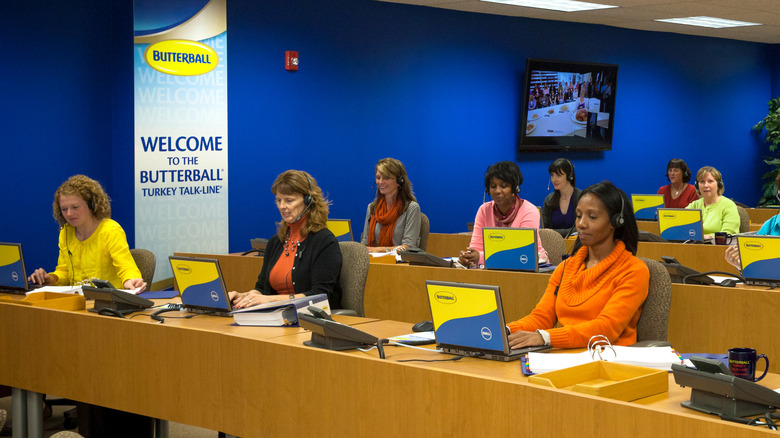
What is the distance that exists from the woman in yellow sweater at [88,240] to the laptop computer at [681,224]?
3525 millimetres

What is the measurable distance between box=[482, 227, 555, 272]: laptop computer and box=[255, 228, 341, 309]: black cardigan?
968 mm

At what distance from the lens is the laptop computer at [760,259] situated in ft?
13.5

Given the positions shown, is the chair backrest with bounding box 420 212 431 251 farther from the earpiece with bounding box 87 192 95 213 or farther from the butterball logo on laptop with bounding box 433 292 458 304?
the butterball logo on laptop with bounding box 433 292 458 304

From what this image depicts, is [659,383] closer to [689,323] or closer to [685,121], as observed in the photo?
[689,323]

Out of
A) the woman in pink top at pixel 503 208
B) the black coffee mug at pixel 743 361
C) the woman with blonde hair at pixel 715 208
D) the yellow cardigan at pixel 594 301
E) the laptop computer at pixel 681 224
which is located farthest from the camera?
the woman with blonde hair at pixel 715 208

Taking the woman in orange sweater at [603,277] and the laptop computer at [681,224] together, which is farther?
the laptop computer at [681,224]

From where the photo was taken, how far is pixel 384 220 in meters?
5.90

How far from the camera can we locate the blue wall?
6219mm

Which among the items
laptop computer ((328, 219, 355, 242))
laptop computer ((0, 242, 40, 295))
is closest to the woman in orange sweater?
laptop computer ((0, 242, 40, 295))

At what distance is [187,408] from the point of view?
3.04 metres

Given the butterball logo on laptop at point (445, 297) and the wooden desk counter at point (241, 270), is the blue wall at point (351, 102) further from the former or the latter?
the butterball logo on laptop at point (445, 297)

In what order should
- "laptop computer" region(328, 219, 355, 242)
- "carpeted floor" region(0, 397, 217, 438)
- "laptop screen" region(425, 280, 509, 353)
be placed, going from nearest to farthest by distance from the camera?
"laptop screen" region(425, 280, 509, 353)
"carpeted floor" region(0, 397, 217, 438)
"laptop computer" region(328, 219, 355, 242)

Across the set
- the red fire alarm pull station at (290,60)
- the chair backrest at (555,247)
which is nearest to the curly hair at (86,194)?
the chair backrest at (555,247)

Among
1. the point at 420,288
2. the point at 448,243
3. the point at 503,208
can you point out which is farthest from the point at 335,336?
the point at 448,243
